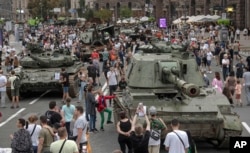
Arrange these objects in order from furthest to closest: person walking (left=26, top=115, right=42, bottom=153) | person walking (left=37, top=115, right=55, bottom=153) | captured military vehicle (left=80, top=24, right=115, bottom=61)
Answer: captured military vehicle (left=80, top=24, right=115, bottom=61)
person walking (left=26, top=115, right=42, bottom=153)
person walking (left=37, top=115, right=55, bottom=153)

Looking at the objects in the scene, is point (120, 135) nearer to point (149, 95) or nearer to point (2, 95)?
point (149, 95)

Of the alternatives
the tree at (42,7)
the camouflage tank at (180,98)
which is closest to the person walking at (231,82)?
the camouflage tank at (180,98)

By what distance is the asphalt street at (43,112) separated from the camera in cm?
1638

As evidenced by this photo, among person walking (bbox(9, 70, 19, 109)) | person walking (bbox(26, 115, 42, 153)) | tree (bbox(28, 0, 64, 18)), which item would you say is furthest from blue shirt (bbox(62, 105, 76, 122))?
tree (bbox(28, 0, 64, 18))

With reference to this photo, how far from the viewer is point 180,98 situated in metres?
16.4

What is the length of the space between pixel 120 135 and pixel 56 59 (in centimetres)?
1347

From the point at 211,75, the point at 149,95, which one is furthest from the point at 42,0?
the point at 149,95

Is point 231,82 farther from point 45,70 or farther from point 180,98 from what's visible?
point 45,70

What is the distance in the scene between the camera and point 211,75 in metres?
32.9

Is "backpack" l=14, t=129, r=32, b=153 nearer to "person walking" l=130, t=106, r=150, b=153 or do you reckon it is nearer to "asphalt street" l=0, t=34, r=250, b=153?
"person walking" l=130, t=106, r=150, b=153

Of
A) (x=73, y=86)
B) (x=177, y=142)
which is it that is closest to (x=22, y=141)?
(x=177, y=142)

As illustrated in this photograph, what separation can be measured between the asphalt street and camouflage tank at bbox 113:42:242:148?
755mm

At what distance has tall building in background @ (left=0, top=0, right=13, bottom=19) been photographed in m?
134

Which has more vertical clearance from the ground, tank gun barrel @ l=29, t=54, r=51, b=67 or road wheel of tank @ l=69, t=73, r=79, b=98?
tank gun barrel @ l=29, t=54, r=51, b=67
